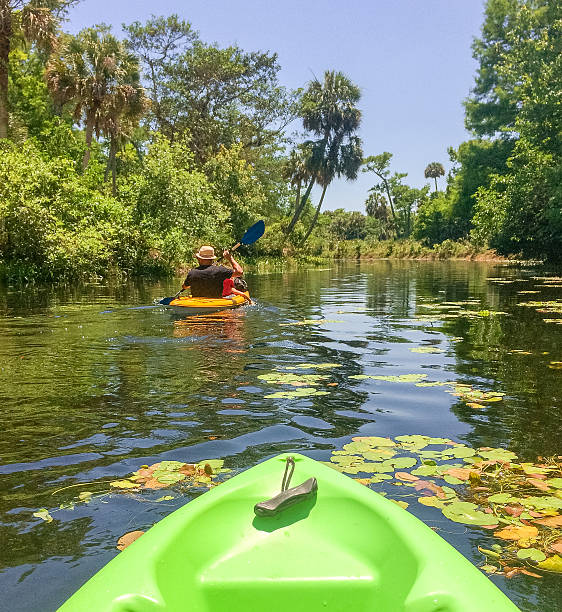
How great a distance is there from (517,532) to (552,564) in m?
0.26

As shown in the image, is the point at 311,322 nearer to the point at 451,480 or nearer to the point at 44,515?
the point at 451,480

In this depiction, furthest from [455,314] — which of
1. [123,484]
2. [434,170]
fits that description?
[434,170]

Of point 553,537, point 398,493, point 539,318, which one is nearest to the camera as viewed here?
point 553,537

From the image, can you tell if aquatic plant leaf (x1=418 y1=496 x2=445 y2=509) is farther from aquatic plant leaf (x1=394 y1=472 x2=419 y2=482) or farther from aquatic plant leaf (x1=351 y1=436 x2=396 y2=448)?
aquatic plant leaf (x1=351 y1=436 x2=396 y2=448)

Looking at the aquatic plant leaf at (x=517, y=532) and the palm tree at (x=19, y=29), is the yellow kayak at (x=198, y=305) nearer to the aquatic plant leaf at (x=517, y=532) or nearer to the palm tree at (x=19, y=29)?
the aquatic plant leaf at (x=517, y=532)

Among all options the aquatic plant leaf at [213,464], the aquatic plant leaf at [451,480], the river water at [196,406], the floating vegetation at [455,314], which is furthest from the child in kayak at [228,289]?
the aquatic plant leaf at [451,480]

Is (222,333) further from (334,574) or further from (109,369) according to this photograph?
(334,574)

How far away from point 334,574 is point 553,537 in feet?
3.91

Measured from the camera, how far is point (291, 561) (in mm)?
1931

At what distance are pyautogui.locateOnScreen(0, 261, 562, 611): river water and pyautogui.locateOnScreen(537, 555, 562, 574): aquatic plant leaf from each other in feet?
0.31

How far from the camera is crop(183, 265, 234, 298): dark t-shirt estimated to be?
10180 millimetres

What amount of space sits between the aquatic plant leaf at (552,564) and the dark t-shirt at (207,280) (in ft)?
27.3

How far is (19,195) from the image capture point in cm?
1756

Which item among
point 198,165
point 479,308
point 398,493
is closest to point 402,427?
point 398,493
